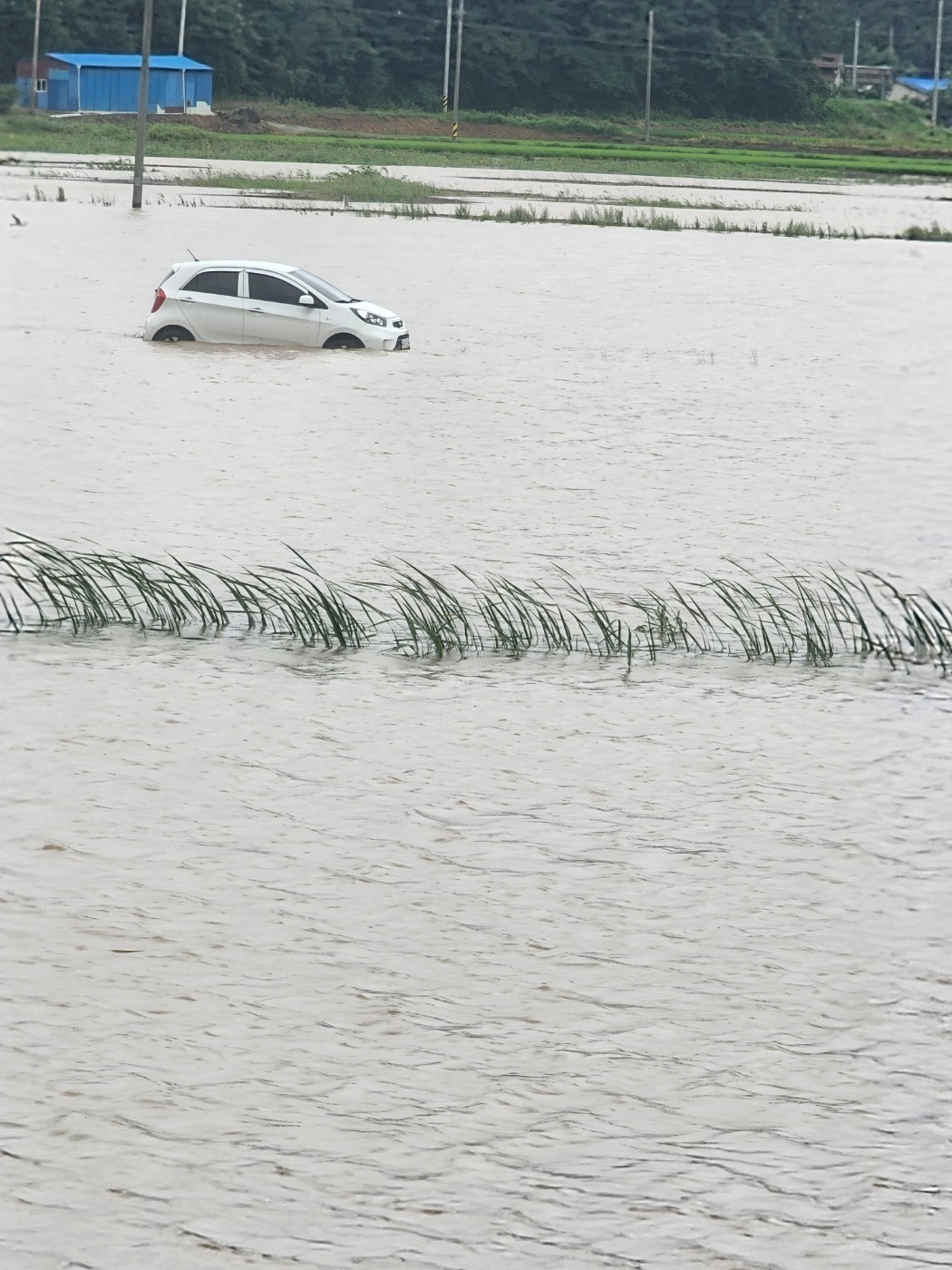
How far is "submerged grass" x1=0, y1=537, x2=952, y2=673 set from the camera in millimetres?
14727

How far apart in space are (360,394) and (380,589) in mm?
12574

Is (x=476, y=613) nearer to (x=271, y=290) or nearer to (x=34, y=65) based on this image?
(x=271, y=290)

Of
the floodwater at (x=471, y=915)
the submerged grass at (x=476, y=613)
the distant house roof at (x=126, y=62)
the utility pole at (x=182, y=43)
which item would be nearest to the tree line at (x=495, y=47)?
the utility pole at (x=182, y=43)

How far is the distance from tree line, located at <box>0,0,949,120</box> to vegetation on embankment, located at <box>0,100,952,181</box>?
7.19 m

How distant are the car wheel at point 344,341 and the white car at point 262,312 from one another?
15mm

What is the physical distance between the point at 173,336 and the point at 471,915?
24665 mm

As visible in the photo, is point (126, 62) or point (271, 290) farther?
point (126, 62)

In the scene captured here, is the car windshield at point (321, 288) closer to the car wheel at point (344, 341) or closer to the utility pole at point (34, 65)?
the car wheel at point (344, 341)

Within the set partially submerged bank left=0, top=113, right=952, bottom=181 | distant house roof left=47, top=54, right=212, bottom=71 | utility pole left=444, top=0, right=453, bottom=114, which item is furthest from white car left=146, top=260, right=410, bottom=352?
utility pole left=444, top=0, right=453, bottom=114

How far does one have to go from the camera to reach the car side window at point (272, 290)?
3123cm

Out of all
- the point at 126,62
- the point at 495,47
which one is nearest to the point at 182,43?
the point at 126,62

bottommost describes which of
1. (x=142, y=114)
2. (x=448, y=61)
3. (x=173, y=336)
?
(x=173, y=336)

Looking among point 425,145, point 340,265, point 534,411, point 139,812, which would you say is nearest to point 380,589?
point 139,812

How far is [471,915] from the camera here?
30.8 feet
